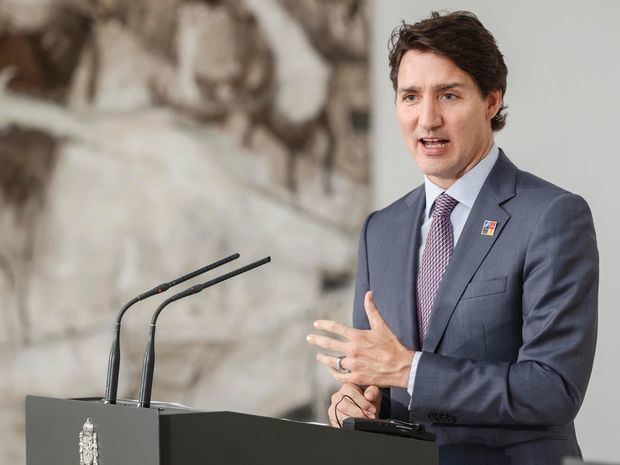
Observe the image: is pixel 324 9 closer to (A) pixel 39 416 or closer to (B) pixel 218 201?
(B) pixel 218 201

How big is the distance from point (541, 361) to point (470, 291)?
0.91 ft

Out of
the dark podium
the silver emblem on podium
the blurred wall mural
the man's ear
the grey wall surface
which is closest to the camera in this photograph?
the dark podium

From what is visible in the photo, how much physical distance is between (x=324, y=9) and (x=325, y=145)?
0.77 meters

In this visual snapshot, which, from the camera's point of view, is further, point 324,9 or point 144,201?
point 324,9

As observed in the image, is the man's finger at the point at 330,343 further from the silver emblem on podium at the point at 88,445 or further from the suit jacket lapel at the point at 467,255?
the silver emblem on podium at the point at 88,445

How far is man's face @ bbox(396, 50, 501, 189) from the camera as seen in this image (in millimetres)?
2686

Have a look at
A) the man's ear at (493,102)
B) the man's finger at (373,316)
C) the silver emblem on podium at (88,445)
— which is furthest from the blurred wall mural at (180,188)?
the silver emblem on podium at (88,445)

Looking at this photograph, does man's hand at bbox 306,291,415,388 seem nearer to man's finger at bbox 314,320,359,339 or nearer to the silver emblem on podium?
man's finger at bbox 314,320,359,339

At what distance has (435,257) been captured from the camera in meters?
2.74

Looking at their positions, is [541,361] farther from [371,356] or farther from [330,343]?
[330,343]

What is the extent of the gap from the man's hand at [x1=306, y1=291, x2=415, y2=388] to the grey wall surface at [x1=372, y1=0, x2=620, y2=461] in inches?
116

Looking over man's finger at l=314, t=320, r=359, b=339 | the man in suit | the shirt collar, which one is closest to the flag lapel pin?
the man in suit

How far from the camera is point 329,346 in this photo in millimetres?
2402

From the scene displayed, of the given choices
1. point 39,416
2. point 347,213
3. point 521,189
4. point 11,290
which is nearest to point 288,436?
point 39,416
